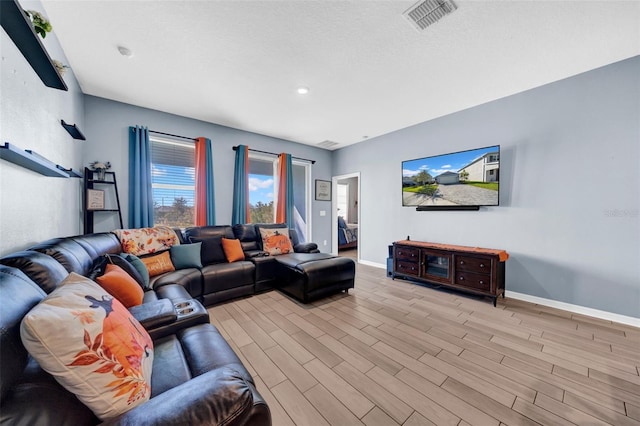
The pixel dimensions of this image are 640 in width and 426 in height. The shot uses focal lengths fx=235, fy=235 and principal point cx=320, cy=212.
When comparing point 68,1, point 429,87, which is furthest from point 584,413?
point 68,1

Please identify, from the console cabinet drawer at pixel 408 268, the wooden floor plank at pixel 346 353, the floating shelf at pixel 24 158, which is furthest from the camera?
the console cabinet drawer at pixel 408 268

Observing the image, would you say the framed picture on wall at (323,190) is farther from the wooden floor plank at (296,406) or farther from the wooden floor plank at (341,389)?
the wooden floor plank at (296,406)

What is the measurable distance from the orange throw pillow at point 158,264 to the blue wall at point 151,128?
1192 millimetres

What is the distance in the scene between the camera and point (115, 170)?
11.1 feet

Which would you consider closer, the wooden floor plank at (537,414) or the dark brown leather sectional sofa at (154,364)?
the dark brown leather sectional sofa at (154,364)

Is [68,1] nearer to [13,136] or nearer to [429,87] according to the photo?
[13,136]

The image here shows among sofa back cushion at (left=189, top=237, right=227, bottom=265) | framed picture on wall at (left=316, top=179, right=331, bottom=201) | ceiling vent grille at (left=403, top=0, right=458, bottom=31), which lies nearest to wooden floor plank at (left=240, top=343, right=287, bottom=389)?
sofa back cushion at (left=189, top=237, right=227, bottom=265)

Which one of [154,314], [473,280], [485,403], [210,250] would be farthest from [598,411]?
[210,250]

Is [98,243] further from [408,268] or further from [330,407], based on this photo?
[408,268]

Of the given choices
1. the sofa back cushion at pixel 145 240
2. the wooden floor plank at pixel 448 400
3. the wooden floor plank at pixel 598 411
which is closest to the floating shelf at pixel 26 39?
the sofa back cushion at pixel 145 240

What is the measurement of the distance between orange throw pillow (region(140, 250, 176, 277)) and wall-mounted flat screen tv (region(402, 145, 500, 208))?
3796mm

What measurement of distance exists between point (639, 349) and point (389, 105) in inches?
142

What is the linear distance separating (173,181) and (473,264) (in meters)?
4.75

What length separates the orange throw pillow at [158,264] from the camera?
2702 millimetres
